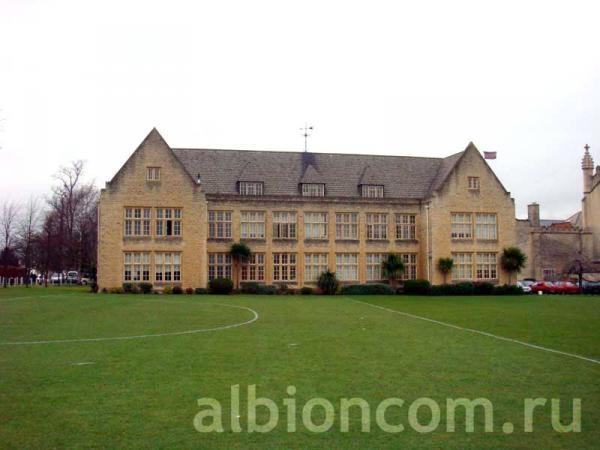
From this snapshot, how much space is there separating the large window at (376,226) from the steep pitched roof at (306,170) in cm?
228

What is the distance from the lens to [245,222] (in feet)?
166

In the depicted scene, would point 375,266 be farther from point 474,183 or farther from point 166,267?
point 166,267

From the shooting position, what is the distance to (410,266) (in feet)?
174

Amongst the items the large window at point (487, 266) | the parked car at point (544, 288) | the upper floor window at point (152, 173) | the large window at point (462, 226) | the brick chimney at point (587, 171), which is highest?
the brick chimney at point (587, 171)

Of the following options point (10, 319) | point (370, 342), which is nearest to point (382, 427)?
point (370, 342)

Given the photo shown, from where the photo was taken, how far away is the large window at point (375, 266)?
52156mm

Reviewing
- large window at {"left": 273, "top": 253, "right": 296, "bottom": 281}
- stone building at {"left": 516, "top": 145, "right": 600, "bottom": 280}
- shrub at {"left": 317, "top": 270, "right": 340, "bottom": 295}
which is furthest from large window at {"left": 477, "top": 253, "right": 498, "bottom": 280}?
stone building at {"left": 516, "top": 145, "right": 600, "bottom": 280}

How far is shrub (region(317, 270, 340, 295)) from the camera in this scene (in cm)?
4941

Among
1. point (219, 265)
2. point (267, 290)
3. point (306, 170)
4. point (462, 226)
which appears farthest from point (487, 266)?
point (219, 265)

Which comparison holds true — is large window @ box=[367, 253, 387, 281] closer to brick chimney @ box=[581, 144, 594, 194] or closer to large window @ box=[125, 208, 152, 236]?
large window @ box=[125, 208, 152, 236]

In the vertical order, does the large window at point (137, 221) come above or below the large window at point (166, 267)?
above

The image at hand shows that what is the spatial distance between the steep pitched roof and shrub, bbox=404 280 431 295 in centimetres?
830

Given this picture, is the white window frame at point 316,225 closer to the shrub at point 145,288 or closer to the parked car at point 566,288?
the shrub at point 145,288

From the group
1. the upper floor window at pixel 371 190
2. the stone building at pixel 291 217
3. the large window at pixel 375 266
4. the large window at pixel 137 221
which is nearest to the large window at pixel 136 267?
the stone building at pixel 291 217
